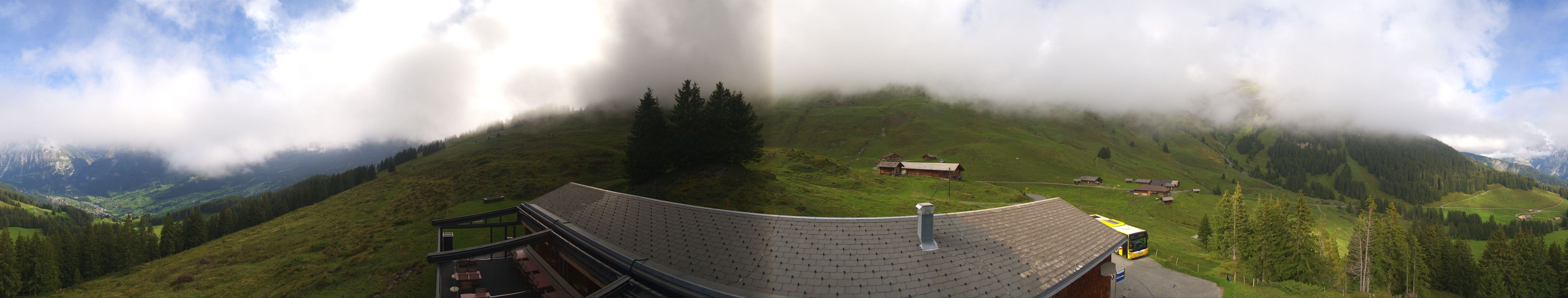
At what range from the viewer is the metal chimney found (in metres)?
10.5

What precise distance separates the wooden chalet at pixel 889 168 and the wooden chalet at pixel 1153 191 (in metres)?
36.7

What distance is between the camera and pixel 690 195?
23531 millimetres

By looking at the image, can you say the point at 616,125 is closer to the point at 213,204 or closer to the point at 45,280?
the point at 45,280

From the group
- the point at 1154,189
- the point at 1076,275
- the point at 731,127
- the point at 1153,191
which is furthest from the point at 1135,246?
the point at 1154,189

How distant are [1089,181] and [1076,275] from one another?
85842 mm

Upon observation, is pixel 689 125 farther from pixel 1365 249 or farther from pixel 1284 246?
pixel 1365 249

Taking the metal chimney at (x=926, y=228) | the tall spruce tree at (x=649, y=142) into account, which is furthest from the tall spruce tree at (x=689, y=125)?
the metal chimney at (x=926, y=228)

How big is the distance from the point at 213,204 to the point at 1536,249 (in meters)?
170

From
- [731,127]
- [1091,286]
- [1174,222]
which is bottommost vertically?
[1174,222]

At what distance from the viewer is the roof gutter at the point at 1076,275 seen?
35.2 feet

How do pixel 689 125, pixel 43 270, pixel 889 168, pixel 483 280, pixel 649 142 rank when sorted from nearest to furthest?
pixel 483 280
pixel 649 142
pixel 689 125
pixel 43 270
pixel 889 168

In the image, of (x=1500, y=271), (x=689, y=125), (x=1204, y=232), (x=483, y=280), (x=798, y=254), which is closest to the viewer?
(x=798, y=254)

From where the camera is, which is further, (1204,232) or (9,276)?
(1204,232)

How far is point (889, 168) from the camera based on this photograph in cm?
7369
